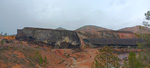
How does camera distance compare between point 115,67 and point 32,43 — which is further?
point 32,43

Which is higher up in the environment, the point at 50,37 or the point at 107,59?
the point at 50,37

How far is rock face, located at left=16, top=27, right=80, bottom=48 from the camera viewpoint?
30703 mm

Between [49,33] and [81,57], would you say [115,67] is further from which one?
[49,33]

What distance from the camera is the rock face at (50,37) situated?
101 feet

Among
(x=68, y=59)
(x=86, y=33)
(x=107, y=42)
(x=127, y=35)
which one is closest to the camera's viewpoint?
(x=68, y=59)

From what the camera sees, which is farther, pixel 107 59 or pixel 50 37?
pixel 50 37

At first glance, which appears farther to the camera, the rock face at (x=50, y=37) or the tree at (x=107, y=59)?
the rock face at (x=50, y=37)

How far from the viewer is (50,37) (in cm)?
3139

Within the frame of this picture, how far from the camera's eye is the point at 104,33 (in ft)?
135

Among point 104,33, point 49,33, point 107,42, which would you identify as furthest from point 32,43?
point 104,33

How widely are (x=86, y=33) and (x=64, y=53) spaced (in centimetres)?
1400

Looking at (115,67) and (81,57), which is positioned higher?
(115,67)

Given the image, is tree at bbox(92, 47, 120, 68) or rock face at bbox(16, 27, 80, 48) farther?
rock face at bbox(16, 27, 80, 48)

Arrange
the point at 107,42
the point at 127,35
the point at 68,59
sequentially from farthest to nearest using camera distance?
the point at 127,35, the point at 107,42, the point at 68,59
